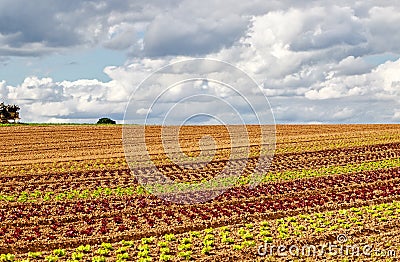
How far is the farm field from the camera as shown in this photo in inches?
503

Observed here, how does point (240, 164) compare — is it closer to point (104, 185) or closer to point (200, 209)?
point (104, 185)

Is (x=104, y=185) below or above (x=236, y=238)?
above

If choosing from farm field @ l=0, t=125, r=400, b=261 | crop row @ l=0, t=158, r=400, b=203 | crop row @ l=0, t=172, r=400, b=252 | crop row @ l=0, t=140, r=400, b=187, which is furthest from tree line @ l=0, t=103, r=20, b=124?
crop row @ l=0, t=172, r=400, b=252

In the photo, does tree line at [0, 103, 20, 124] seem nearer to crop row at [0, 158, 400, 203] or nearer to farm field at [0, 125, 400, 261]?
farm field at [0, 125, 400, 261]

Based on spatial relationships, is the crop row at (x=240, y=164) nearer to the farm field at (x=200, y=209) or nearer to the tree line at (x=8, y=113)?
the farm field at (x=200, y=209)

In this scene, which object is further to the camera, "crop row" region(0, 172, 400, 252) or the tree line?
the tree line

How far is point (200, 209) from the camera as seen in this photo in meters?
17.4

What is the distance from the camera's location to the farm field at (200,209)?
12773 mm

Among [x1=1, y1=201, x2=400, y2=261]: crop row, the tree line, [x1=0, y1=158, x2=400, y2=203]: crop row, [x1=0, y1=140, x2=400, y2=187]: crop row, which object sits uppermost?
the tree line

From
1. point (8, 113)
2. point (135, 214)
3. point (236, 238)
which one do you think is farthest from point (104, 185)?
point (8, 113)

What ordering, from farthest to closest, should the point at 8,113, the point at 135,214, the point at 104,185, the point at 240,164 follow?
the point at 8,113 → the point at 240,164 → the point at 104,185 → the point at 135,214

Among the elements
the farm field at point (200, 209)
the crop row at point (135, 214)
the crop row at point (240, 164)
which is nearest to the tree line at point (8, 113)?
the farm field at point (200, 209)

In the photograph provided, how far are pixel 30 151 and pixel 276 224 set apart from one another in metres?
24.3

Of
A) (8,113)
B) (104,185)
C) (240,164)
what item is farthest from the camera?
(8,113)
